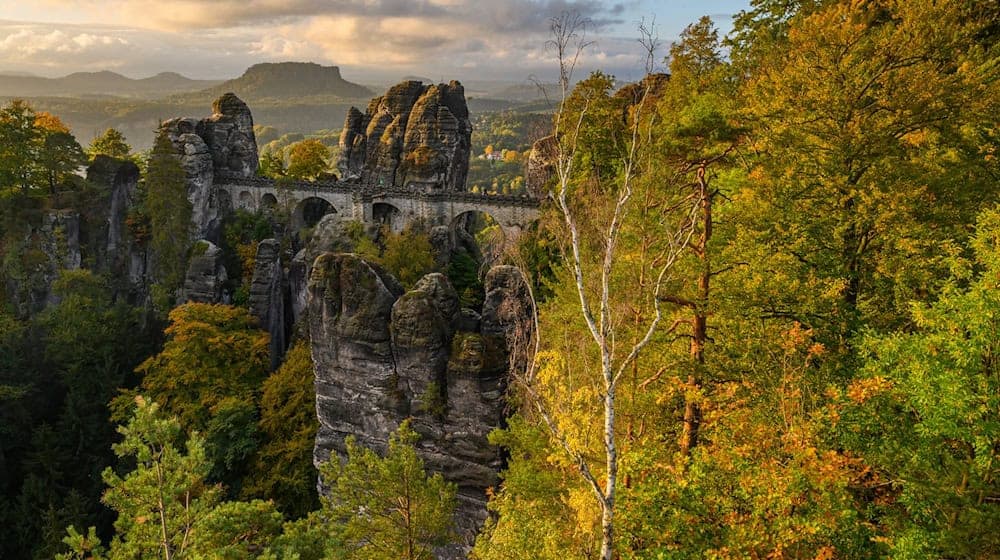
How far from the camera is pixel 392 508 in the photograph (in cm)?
1566

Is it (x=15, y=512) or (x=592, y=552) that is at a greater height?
(x=592, y=552)

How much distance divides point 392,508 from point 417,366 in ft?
21.4

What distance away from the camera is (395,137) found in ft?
158

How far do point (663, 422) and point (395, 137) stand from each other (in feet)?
132

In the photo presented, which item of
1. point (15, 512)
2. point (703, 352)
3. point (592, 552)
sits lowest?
point (15, 512)

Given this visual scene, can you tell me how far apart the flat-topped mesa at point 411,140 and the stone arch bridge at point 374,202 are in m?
1.61

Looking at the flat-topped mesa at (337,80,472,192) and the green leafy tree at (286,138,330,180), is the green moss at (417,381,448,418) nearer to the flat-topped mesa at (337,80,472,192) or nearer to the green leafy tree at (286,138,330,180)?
the flat-topped mesa at (337,80,472,192)

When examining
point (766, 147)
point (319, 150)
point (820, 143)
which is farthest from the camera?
point (319, 150)

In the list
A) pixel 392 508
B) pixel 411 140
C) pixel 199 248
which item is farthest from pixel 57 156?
pixel 392 508

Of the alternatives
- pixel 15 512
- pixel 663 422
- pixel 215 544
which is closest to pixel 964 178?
pixel 663 422

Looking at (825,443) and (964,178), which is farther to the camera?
(964,178)

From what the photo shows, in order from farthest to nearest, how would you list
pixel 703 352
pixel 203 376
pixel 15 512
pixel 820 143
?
pixel 203 376 → pixel 15 512 → pixel 820 143 → pixel 703 352

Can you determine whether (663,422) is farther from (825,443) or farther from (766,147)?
(766,147)

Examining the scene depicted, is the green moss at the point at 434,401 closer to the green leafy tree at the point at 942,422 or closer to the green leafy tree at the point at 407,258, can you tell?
the green leafy tree at the point at 407,258
